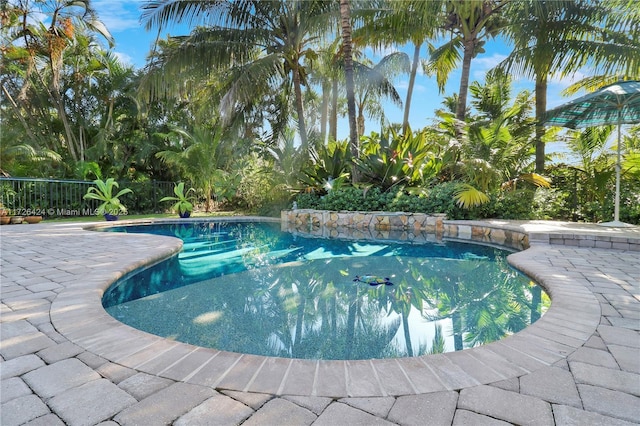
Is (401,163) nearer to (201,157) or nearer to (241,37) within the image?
(241,37)

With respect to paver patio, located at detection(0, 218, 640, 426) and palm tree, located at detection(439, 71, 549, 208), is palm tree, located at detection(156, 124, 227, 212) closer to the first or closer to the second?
palm tree, located at detection(439, 71, 549, 208)

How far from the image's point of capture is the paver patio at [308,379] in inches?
56.6

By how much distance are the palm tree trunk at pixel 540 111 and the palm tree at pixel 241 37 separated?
21.2 feet

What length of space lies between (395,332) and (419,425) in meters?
1.52

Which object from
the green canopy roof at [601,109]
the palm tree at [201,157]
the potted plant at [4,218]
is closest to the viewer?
the green canopy roof at [601,109]

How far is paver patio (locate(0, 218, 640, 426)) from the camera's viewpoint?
1437 mm

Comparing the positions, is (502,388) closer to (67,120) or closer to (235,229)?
(235,229)

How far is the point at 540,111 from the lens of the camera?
1008cm

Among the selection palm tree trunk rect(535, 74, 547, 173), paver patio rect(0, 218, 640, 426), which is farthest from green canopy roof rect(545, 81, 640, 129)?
paver patio rect(0, 218, 640, 426)

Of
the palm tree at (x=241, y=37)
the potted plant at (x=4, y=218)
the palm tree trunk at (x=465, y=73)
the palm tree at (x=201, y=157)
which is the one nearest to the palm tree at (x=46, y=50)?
the palm tree at (x=241, y=37)

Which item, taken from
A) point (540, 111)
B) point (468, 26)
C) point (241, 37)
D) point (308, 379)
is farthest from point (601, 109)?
point (241, 37)

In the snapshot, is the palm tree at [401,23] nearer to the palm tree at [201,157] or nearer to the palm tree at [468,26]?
the palm tree at [468,26]

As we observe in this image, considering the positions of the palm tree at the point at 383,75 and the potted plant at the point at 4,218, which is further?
the palm tree at the point at 383,75

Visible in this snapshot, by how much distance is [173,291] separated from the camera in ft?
13.1
